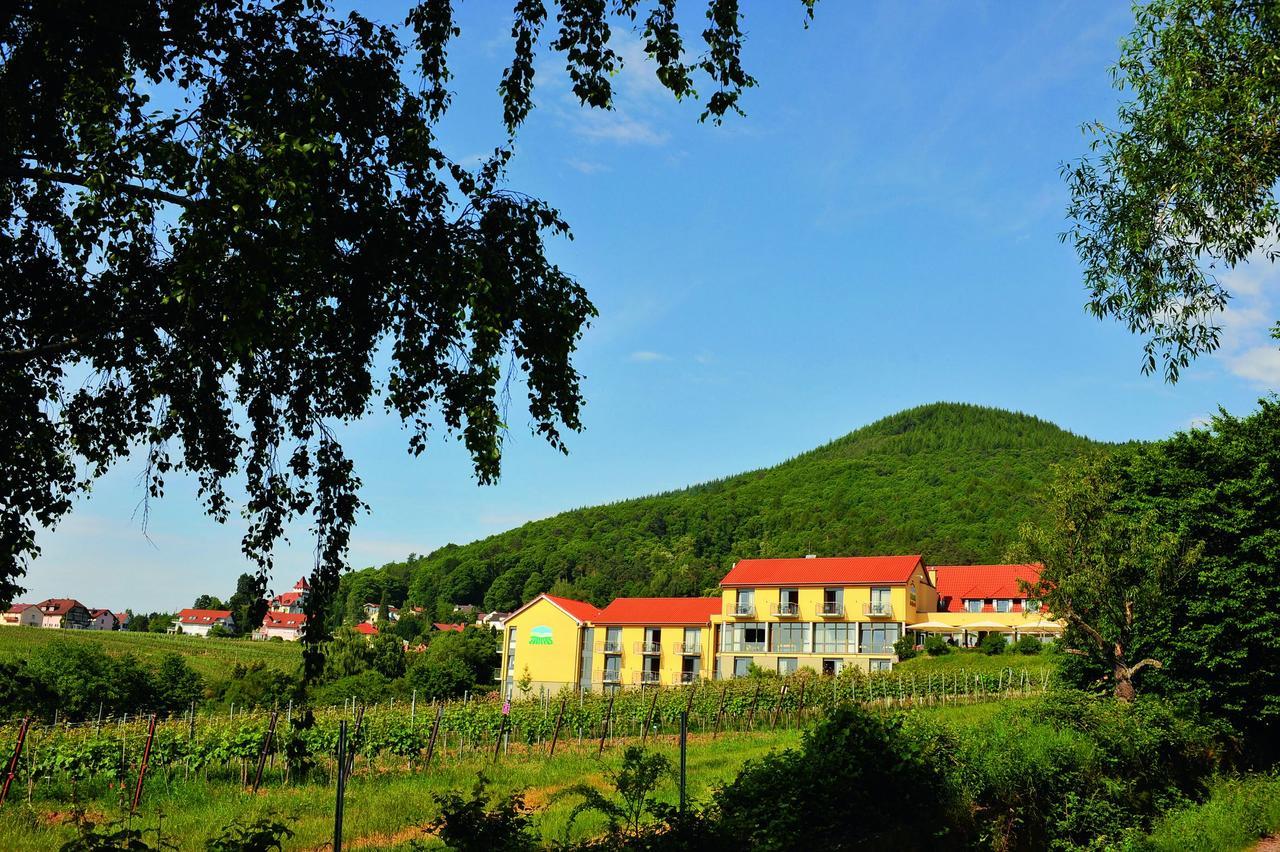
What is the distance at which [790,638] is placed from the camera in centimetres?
5966

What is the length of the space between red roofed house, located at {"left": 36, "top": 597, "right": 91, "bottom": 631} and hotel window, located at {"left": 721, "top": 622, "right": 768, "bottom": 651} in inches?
5124

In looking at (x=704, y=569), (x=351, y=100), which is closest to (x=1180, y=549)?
(x=351, y=100)

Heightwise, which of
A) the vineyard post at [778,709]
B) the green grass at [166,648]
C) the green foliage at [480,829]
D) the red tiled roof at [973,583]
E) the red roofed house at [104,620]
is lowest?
the red roofed house at [104,620]

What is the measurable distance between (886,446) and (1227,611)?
11511cm

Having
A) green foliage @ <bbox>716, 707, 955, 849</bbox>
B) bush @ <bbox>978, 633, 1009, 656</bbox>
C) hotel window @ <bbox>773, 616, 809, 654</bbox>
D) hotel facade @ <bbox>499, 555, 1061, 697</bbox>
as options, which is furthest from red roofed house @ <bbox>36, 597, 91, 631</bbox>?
green foliage @ <bbox>716, 707, 955, 849</bbox>

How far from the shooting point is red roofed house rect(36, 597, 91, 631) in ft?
484

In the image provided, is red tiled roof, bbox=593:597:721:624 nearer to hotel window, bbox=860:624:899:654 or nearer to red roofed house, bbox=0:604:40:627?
hotel window, bbox=860:624:899:654

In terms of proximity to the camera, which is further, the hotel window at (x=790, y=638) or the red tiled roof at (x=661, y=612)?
the red tiled roof at (x=661, y=612)

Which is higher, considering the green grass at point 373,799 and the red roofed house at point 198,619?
the green grass at point 373,799

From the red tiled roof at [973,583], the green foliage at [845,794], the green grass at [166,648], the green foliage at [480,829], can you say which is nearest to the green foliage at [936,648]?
the red tiled roof at [973,583]

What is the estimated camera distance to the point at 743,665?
59938 millimetres

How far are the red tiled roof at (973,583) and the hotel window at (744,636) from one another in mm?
12885

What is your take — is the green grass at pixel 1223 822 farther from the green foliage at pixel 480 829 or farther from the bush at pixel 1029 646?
the bush at pixel 1029 646

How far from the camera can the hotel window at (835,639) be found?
190 feet
